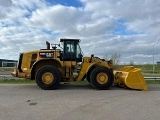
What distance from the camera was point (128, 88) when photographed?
14789 millimetres

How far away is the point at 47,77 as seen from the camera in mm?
14484

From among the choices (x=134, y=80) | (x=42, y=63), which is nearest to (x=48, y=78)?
(x=42, y=63)

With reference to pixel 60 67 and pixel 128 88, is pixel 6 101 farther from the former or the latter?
pixel 128 88

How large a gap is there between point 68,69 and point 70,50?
1.11 m

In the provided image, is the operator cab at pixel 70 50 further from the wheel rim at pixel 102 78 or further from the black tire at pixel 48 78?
the wheel rim at pixel 102 78

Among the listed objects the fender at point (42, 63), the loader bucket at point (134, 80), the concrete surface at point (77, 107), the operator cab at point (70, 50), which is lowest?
the concrete surface at point (77, 107)

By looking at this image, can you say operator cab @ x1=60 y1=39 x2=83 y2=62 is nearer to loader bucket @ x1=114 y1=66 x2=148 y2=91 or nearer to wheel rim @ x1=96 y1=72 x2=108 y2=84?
wheel rim @ x1=96 y1=72 x2=108 y2=84

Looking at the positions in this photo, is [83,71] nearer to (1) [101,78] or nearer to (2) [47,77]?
(1) [101,78]

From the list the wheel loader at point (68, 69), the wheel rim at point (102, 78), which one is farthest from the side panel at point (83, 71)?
the wheel rim at point (102, 78)

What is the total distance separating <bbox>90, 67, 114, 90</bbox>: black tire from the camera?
47.8 ft

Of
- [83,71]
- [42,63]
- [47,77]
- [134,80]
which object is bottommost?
[134,80]

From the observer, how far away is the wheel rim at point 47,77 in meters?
14.4

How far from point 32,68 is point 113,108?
22.6 feet

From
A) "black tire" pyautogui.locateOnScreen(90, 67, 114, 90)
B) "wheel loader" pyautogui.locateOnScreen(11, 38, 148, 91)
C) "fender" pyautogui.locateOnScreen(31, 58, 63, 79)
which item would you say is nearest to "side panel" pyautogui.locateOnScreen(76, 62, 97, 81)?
"wheel loader" pyautogui.locateOnScreen(11, 38, 148, 91)
